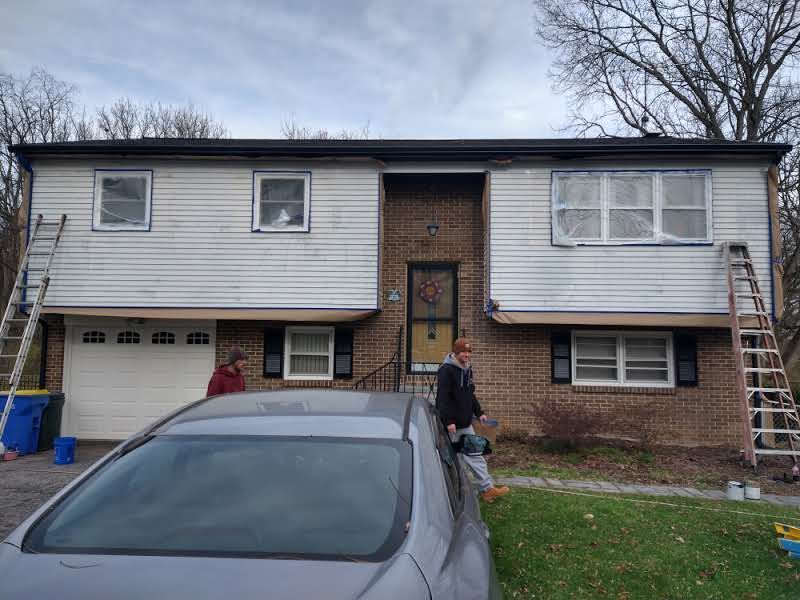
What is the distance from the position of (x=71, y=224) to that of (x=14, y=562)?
998 cm

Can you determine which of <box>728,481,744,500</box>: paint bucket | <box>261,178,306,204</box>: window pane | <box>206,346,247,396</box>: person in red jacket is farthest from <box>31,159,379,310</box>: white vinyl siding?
<box>728,481,744,500</box>: paint bucket

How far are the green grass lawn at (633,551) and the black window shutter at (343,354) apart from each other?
16.3 feet

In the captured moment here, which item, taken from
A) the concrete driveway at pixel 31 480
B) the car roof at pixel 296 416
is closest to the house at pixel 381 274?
the concrete driveway at pixel 31 480

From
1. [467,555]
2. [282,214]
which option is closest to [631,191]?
[282,214]

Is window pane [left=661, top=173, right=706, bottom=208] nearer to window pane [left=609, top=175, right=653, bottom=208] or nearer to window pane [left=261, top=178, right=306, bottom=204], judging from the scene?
window pane [left=609, top=175, right=653, bottom=208]

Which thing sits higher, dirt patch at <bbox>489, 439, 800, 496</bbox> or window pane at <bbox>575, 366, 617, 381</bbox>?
window pane at <bbox>575, 366, 617, 381</bbox>

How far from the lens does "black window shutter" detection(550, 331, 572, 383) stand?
10219 mm

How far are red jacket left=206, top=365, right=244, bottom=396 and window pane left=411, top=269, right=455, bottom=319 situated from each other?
192 inches

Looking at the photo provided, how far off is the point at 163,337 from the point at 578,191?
27.0 feet

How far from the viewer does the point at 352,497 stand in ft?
7.16

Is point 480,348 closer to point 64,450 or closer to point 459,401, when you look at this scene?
point 459,401

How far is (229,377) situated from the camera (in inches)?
258

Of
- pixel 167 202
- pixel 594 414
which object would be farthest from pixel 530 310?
pixel 167 202

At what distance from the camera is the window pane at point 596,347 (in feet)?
33.9
